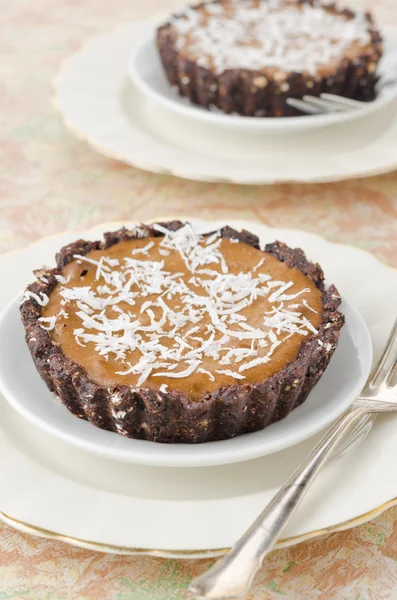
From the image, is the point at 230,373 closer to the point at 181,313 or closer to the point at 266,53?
the point at 181,313

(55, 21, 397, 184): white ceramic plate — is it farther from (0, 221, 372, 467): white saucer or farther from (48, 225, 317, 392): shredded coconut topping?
(0, 221, 372, 467): white saucer

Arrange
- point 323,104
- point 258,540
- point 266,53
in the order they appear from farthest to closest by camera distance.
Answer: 1. point 266,53
2. point 323,104
3. point 258,540

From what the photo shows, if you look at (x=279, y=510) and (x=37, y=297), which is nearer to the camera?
(x=279, y=510)

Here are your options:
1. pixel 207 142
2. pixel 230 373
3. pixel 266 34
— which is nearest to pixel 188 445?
pixel 230 373

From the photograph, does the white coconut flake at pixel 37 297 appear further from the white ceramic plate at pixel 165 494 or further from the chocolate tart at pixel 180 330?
the white ceramic plate at pixel 165 494

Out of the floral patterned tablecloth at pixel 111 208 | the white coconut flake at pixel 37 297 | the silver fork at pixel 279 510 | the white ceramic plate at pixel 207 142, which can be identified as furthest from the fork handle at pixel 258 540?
the white ceramic plate at pixel 207 142

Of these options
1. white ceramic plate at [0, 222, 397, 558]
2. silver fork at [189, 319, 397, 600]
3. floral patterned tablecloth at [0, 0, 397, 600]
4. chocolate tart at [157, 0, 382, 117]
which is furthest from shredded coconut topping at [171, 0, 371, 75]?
white ceramic plate at [0, 222, 397, 558]
